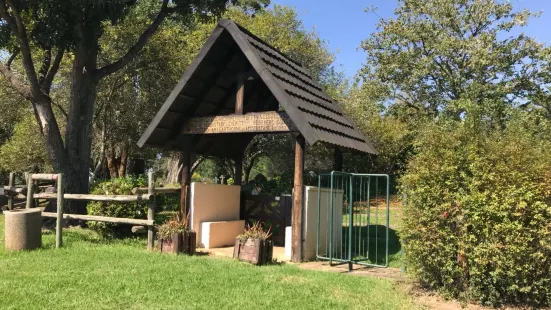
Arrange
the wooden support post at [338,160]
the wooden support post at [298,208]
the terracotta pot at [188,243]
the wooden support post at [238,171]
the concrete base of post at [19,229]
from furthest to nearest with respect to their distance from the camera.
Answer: the wooden support post at [238,171] < the wooden support post at [338,160] < the terracotta pot at [188,243] < the wooden support post at [298,208] < the concrete base of post at [19,229]

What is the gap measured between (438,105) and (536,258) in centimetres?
2041

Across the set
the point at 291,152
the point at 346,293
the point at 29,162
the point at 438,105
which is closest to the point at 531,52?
the point at 438,105

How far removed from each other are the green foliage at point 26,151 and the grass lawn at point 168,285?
2031cm

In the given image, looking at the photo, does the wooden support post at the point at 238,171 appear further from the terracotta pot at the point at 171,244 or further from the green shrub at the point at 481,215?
the green shrub at the point at 481,215

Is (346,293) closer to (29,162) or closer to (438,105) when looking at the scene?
(438,105)

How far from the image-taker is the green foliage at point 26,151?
2599cm

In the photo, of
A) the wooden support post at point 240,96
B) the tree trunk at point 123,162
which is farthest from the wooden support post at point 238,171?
the tree trunk at point 123,162

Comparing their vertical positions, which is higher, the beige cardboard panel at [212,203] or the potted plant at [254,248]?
the beige cardboard panel at [212,203]

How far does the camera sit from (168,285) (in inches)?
251

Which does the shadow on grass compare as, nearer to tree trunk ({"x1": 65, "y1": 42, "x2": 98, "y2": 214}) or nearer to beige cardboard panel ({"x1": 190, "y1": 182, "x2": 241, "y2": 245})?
beige cardboard panel ({"x1": 190, "y1": 182, "x2": 241, "y2": 245})

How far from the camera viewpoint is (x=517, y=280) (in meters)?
5.53

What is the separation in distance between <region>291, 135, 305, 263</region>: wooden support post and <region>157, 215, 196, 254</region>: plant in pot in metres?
2.05

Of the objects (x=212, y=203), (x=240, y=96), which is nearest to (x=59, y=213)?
(x=212, y=203)

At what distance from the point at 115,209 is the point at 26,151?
69.6 ft
